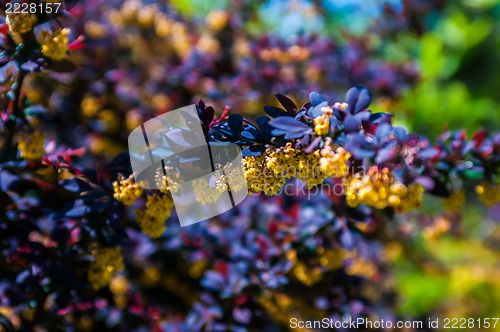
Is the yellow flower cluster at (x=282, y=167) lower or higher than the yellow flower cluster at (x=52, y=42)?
lower

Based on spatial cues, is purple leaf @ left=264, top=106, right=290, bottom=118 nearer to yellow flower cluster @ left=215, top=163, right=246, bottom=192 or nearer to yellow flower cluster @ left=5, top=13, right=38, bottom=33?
yellow flower cluster @ left=215, top=163, right=246, bottom=192

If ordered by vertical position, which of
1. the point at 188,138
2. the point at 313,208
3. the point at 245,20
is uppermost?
the point at 188,138

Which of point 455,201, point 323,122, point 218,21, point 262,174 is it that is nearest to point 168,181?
point 262,174

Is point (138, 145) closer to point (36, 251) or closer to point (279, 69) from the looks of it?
point (36, 251)

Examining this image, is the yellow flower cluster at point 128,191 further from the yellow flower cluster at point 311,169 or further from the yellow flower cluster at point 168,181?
the yellow flower cluster at point 311,169

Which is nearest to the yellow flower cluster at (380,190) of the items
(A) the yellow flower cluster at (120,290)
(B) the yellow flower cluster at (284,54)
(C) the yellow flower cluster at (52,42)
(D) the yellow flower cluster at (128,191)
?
(D) the yellow flower cluster at (128,191)

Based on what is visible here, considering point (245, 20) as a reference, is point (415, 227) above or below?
below

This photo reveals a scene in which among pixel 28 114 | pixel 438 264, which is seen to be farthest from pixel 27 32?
pixel 438 264

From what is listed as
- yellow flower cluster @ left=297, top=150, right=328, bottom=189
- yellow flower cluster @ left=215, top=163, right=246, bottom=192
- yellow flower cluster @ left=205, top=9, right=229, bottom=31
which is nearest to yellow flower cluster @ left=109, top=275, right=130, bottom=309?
yellow flower cluster @ left=215, top=163, right=246, bottom=192
